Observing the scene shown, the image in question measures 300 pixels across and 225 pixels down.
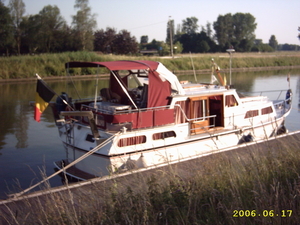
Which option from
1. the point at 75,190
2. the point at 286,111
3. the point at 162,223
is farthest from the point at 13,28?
the point at 162,223

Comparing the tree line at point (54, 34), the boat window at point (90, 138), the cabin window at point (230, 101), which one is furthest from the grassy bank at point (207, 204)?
the tree line at point (54, 34)

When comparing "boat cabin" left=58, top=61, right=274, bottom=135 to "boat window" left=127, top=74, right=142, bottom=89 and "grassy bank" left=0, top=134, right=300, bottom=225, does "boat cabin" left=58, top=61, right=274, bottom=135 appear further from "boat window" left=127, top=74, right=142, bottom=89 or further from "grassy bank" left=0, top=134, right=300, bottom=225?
"grassy bank" left=0, top=134, right=300, bottom=225

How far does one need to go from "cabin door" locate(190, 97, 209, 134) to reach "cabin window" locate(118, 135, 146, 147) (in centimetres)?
219

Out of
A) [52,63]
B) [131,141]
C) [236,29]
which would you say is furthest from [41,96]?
[236,29]

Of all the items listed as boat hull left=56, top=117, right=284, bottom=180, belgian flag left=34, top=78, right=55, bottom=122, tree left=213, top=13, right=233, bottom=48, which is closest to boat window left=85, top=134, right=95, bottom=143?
boat hull left=56, top=117, right=284, bottom=180

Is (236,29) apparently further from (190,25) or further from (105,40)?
(105,40)

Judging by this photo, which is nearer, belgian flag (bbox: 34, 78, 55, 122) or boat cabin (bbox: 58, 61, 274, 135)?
belgian flag (bbox: 34, 78, 55, 122)

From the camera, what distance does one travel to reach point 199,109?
12453 mm

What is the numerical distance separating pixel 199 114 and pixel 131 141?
3.14m

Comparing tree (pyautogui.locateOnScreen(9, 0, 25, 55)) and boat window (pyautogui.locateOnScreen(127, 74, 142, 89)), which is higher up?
tree (pyautogui.locateOnScreen(9, 0, 25, 55))

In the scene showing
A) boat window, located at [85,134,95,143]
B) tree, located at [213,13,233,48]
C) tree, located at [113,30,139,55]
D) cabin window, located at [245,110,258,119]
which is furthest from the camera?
tree, located at [213,13,233,48]

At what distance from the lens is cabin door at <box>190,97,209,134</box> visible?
12.2 metres

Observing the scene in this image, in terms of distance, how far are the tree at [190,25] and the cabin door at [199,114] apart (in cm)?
9632

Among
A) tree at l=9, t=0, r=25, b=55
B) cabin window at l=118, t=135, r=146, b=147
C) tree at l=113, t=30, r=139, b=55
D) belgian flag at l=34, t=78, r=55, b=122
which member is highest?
tree at l=9, t=0, r=25, b=55
